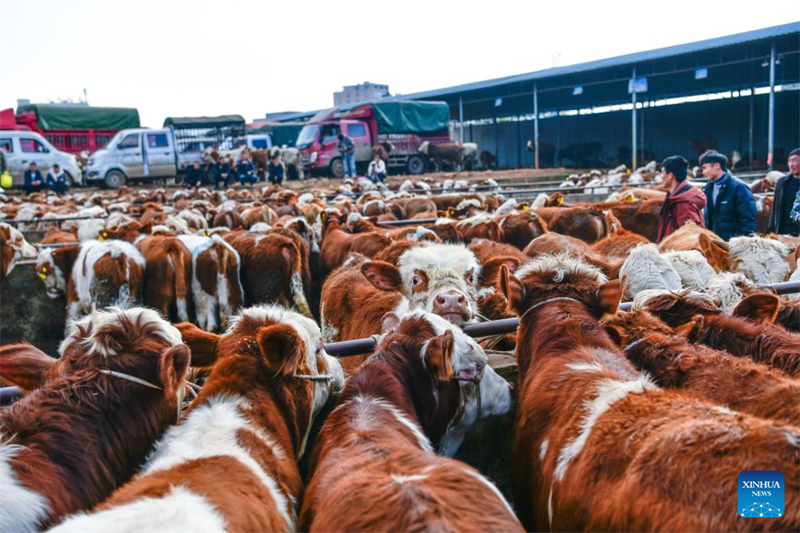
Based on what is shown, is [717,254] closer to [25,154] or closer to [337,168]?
[337,168]

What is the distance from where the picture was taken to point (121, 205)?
56.1ft

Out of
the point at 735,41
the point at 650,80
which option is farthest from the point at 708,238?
the point at 650,80

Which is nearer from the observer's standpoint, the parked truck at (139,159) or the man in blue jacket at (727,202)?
the man in blue jacket at (727,202)

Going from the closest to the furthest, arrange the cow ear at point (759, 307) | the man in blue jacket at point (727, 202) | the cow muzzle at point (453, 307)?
the cow ear at point (759, 307) < the cow muzzle at point (453, 307) < the man in blue jacket at point (727, 202)

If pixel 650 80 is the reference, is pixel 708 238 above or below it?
below

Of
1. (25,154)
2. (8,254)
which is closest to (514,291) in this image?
(8,254)

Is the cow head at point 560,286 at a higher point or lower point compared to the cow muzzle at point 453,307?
higher

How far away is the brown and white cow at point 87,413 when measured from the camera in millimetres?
2416

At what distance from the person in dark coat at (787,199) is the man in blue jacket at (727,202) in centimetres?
65

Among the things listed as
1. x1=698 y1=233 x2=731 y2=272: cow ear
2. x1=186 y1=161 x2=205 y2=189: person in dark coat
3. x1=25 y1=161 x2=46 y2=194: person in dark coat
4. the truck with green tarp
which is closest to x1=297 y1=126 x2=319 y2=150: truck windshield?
x1=186 y1=161 x2=205 y2=189: person in dark coat

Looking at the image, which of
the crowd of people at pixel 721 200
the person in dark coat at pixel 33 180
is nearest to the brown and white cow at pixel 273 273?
the crowd of people at pixel 721 200

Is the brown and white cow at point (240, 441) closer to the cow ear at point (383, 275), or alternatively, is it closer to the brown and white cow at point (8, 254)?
the cow ear at point (383, 275)

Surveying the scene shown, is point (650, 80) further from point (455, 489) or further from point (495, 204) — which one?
point (455, 489)

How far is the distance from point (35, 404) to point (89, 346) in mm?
330
